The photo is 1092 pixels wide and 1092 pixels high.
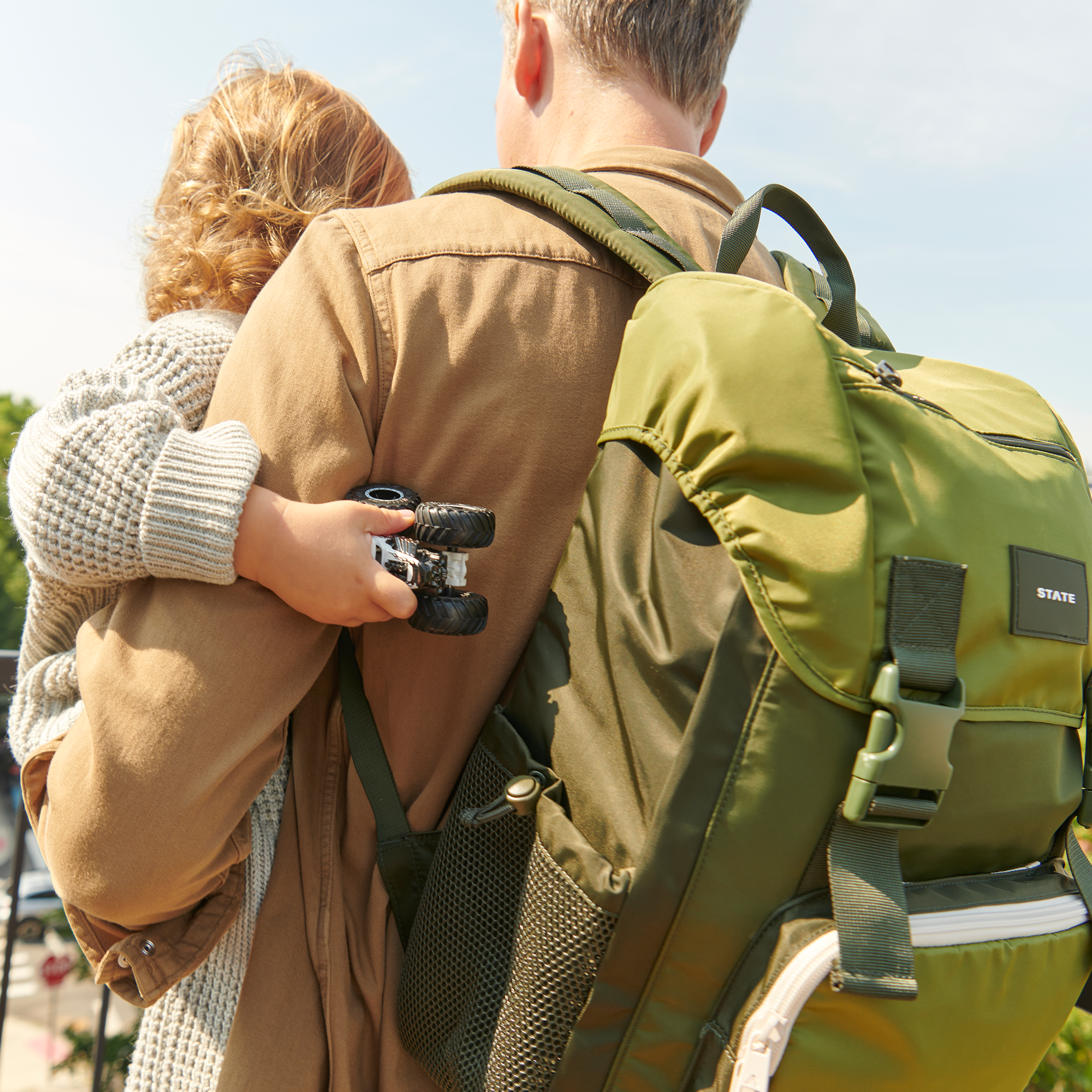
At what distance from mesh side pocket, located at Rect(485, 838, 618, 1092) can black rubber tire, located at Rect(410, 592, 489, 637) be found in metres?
0.26

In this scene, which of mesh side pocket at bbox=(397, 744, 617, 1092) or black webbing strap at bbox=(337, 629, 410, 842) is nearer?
mesh side pocket at bbox=(397, 744, 617, 1092)

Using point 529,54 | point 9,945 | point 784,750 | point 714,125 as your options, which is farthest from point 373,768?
point 9,945

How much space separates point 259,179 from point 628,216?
78cm

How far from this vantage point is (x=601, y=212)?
1.07m

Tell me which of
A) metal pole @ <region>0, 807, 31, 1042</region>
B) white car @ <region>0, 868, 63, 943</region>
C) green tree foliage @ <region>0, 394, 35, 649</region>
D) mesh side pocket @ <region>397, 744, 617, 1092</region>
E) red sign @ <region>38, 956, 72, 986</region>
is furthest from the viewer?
green tree foliage @ <region>0, 394, 35, 649</region>

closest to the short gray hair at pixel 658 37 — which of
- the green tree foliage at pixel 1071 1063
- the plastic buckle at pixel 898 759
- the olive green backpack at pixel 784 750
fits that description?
the olive green backpack at pixel 784 750

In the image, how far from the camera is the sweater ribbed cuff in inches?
36.7

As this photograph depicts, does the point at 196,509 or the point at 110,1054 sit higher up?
the point at 196,509

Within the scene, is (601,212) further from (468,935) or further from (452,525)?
(468,935)

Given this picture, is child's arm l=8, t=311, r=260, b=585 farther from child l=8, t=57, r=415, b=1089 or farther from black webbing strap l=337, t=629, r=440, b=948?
black webbing strap l=337, t=629, r=440, b=948

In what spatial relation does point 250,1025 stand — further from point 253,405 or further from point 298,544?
point 253,405

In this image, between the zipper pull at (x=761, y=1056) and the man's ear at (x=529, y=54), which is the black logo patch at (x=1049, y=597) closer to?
the zipper pull at (x=761, y=1056)

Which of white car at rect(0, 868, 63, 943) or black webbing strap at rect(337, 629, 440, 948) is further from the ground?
black webbing strap at rect(337, 629, 440, 948)

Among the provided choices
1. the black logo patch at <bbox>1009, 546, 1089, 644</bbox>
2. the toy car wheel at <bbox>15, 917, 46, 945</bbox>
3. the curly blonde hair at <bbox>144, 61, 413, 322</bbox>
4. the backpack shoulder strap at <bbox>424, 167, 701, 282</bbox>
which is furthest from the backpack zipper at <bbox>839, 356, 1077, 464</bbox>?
the toy car wheel at <bbox>15, 917, 46, 945</bbox>
